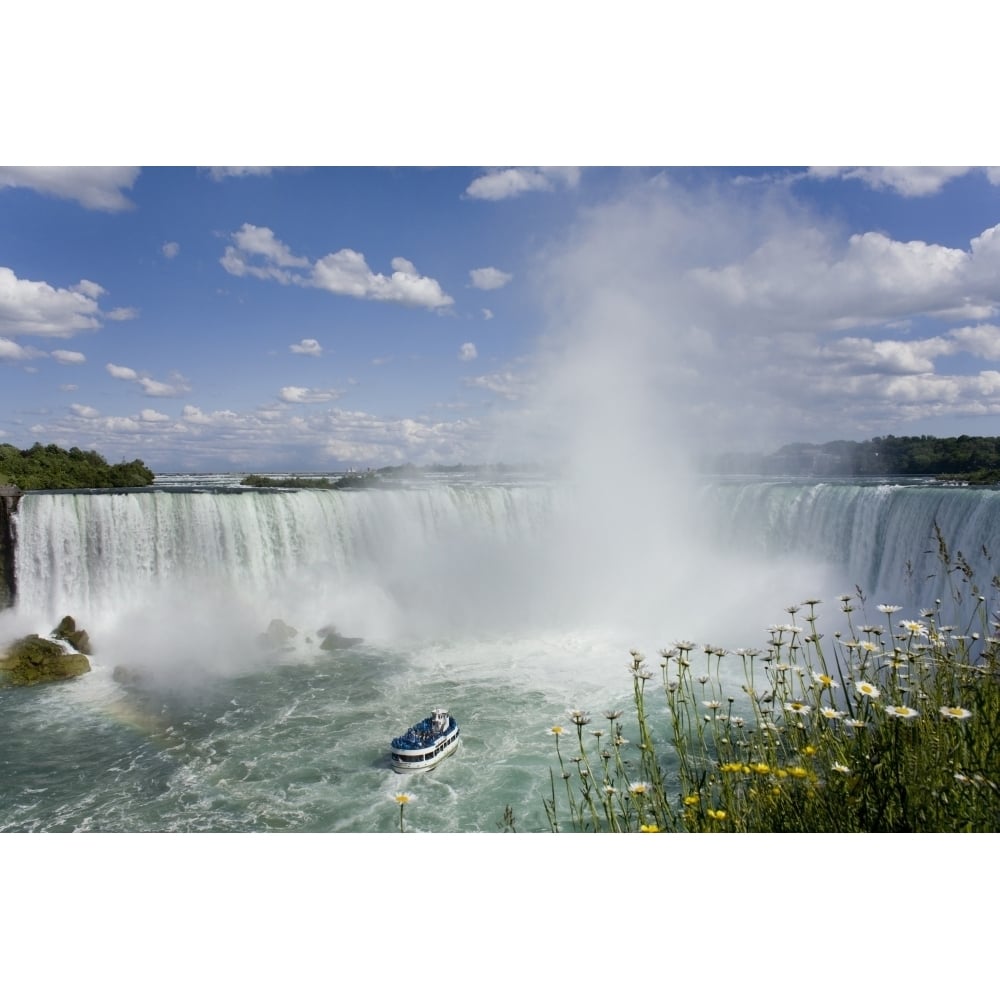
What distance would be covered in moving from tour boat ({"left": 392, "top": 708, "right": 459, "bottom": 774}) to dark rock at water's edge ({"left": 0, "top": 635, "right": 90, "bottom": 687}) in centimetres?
531

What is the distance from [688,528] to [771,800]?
10172 millimetres

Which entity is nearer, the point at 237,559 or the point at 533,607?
the point at 237,559

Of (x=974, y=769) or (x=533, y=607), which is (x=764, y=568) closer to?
(x=533, y=607)

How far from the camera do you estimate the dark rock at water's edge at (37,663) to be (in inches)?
303

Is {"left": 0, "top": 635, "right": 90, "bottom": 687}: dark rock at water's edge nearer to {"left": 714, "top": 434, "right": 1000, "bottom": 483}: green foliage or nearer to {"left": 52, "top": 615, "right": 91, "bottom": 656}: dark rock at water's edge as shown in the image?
{"left": 52, "top": 615, "right": 91, "bottom": 656}: dark rock at water's edge

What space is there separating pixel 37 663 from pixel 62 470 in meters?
5.87

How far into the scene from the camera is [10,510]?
909 centimetres

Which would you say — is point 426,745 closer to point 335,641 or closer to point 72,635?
point 335,641

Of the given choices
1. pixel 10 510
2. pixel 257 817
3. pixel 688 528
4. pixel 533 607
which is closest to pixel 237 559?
pixel 10 510

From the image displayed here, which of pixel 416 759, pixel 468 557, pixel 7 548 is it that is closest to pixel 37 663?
pixel 7 548

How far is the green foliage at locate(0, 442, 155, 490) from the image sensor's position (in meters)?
10.7

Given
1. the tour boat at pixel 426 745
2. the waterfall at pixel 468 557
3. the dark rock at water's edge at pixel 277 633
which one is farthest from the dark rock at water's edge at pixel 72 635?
the tour boat at pixel 426 745

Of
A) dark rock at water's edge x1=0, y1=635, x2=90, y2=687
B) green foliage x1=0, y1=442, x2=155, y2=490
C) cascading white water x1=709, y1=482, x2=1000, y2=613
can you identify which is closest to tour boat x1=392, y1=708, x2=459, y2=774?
cascading white water x1=709, y1=482, x2=1000, y2=613
